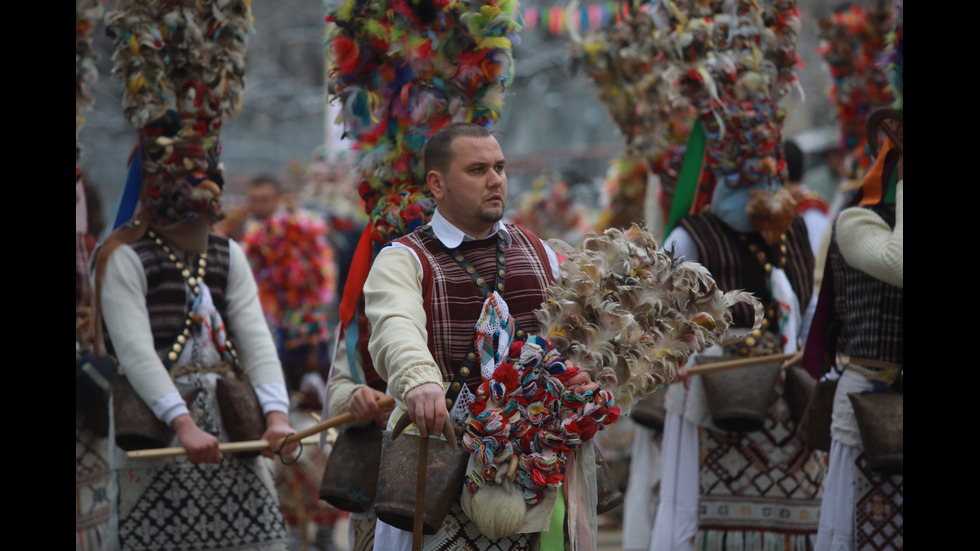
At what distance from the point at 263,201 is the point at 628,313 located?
6.32 meters

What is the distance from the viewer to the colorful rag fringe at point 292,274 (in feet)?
28.5

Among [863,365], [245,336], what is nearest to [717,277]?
[863,365]

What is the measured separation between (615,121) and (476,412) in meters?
4.95

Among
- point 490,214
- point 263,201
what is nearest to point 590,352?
point 490,214

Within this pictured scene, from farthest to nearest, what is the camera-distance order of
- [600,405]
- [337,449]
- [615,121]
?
1. [615,121]
2. [337,449]
3. [600,405]

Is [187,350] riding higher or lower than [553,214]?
lower

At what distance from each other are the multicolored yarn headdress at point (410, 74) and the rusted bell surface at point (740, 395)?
5.79ft

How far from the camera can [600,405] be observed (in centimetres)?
340

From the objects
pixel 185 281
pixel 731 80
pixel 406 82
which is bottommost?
pixel 185 281

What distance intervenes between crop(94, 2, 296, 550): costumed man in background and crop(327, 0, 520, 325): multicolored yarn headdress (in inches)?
28.9

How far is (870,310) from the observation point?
4586 millimetres

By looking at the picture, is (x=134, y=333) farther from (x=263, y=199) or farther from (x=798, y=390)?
(x=263, y=199)

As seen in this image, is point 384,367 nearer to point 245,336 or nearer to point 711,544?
point 245,336

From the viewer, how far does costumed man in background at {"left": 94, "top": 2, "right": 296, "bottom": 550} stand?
15.7 ft
